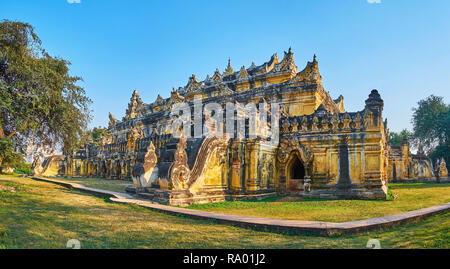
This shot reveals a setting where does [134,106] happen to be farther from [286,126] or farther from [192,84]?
[286,126]

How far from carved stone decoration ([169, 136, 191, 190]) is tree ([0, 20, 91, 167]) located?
643 cm

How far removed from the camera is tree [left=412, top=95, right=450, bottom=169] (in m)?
42.2

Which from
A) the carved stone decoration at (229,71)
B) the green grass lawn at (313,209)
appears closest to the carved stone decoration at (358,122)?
the green grass lawn at (313,209)

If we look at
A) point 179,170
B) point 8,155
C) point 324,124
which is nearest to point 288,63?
point 324,124

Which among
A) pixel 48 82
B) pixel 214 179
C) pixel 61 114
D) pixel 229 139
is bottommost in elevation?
pixel 214 179

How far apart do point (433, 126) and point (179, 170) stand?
5189 cm

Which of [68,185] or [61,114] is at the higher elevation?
[61,114]

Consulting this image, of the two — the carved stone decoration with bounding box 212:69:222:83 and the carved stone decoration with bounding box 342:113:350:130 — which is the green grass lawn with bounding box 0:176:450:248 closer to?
the carved stone decoration with bounding box 342:113:350:130

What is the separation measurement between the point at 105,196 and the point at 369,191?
12.6 metres

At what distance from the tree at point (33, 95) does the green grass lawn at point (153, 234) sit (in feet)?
19.5
